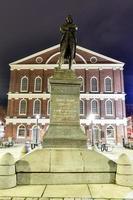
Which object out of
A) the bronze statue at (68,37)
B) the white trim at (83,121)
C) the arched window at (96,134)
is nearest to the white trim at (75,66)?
the white trim at (83,121)

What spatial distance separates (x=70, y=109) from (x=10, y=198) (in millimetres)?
4072

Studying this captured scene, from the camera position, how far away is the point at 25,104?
131ft

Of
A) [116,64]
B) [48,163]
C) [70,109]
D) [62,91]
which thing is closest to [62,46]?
[62,91]

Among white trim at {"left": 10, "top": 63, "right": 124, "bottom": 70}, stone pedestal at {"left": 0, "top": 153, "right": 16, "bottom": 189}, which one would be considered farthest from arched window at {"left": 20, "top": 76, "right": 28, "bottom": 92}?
stone pedestal at {"left": 0, "top": 153, "right": 16, "bottom": 189}

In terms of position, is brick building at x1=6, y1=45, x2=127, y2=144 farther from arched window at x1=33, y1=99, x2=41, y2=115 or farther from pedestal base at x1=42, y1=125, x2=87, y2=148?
pedestal base at x1=42, y1=125, x2=87, y2=148

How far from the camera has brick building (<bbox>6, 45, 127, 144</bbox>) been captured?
38.6 m

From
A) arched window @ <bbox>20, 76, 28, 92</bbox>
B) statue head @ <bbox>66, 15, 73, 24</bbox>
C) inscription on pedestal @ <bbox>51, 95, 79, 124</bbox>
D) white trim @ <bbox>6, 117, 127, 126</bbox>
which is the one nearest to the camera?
inscription on pedestal @ <bbox>51, 95, 79, 124</bbox>

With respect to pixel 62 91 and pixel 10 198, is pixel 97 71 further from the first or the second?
pixel 10 198

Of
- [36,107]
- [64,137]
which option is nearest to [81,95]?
[36,107]

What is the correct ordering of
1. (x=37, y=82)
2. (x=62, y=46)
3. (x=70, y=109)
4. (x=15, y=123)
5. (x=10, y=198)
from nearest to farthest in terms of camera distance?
(x=10, y=198) → (x=70, y=109) → (x=62, y=46) → (x=15, y=123) → (x=37, y=82)

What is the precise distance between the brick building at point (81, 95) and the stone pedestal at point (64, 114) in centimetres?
2990

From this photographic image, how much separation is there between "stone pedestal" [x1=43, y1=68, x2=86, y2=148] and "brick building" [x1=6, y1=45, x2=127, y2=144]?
2990 centimetres

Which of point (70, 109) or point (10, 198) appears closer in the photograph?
point (10, 198)

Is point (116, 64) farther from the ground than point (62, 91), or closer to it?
farther from the ground
